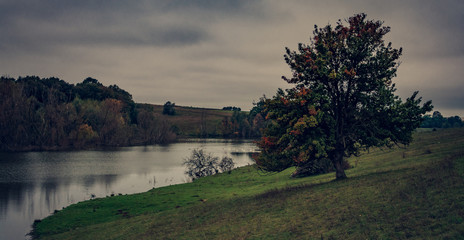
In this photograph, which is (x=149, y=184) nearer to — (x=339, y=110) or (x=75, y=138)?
(x=339, y=110)

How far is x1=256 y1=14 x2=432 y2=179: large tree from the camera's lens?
94.4 ft

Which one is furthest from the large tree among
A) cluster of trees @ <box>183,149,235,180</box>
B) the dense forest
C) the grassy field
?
the dense forest

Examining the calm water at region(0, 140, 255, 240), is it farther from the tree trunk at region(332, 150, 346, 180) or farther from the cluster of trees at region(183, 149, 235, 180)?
the tree trunk at region(332, 150, 346, 180)

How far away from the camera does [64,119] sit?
12381cm

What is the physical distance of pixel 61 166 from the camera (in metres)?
71.6

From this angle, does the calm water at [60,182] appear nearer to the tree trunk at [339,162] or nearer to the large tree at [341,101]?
the large tree at [341,101]

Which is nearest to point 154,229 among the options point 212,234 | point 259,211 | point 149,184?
point 212,234

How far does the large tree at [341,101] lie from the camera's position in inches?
1133

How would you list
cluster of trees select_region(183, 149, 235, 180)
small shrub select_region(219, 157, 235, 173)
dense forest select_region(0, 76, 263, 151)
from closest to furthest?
1. cluster of trees select_region(183, 149, 235, 180)
2. small shrub select_region(219, 157, 235, 173)
3. dense forest select_region(0, 76, 263, 151)

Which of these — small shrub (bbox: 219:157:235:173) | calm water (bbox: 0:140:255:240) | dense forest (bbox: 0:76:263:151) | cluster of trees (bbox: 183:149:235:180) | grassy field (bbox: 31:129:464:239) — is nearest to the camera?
grassy field (bbox: 31:129:464:239)

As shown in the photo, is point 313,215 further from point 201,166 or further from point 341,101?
point 201,166

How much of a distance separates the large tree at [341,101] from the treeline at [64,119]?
104m

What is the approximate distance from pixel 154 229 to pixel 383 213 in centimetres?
1629

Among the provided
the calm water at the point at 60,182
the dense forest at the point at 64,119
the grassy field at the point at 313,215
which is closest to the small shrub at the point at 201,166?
the calm water at the point at 60,182
